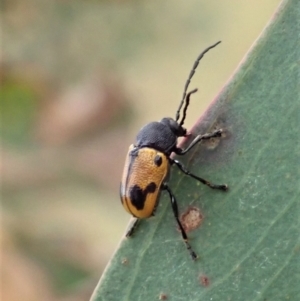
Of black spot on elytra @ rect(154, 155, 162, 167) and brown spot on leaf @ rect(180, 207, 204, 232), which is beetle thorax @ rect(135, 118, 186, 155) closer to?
black spot on elytra @ rect(154, 155, 162, 167)

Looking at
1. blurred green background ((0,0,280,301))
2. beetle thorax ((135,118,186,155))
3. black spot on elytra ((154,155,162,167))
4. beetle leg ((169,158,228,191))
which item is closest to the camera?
beetle leg ((169,158,228,191))

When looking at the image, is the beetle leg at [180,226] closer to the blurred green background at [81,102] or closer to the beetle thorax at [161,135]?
the beetle thorax at [161,135]

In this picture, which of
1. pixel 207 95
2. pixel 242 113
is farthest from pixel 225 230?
pixel 207 95

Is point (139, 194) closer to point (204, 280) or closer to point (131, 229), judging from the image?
point (131, 229)

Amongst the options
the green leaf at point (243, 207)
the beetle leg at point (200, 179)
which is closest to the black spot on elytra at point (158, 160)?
the beetle leg at point (200, 179)

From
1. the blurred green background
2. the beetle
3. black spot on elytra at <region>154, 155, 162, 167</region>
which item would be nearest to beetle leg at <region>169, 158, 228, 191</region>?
the beetle

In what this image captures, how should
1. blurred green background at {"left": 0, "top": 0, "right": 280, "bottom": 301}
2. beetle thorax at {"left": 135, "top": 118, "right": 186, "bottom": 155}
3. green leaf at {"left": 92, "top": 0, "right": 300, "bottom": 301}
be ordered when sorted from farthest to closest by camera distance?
blurred green background at {"left": 0, "top": 0, "right": 280, "bottom": 301} → beetle thorax at {"left": 135, "top": 118, "right": 186, "bottom": 155} → green leaf at {"left": 92, "top": 0, "right": 300, "bottom": 301}
